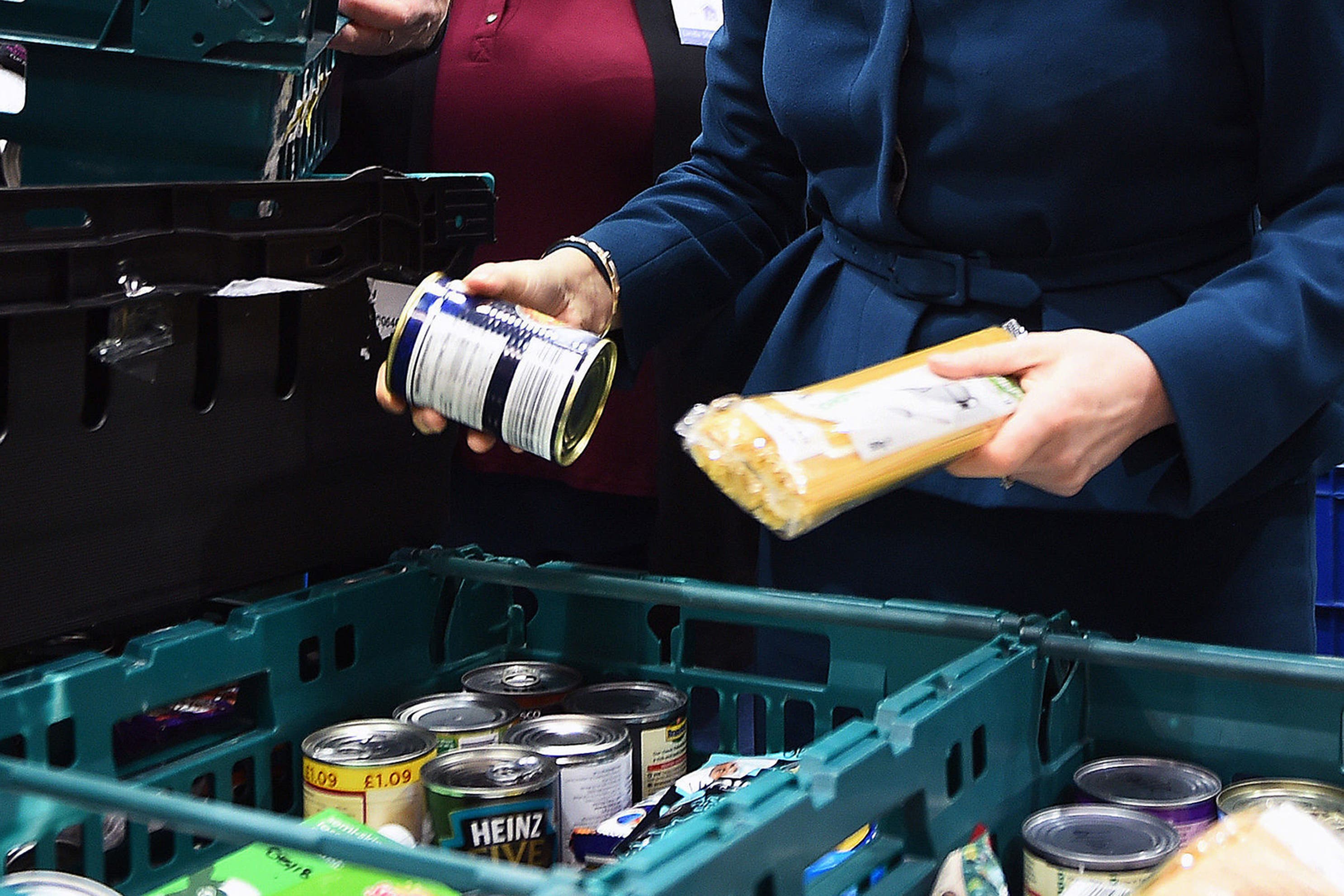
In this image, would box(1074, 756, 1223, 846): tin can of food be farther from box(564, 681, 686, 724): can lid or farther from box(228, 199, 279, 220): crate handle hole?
box(228, 199, 279, 220): crate handle hole

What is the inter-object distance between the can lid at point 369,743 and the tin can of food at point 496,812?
5 cm

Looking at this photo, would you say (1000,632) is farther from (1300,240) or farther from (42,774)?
(42,774)

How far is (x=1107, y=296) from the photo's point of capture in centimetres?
128

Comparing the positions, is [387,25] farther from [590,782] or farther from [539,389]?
[590,782]

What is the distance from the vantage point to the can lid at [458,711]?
1241 millimetres

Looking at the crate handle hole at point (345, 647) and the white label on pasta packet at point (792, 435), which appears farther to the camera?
the crate handle hole at point (345, 647)

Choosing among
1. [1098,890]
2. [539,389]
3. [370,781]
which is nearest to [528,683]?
[370,781]

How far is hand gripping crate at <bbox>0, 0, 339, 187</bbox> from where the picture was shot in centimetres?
118

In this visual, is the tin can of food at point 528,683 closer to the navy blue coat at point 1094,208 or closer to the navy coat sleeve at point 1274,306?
the navy blue coat at point 1094,208

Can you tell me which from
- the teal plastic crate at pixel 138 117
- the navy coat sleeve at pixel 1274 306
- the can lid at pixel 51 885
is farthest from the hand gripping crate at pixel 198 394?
the navy coat sleeve at pixel 1274 306

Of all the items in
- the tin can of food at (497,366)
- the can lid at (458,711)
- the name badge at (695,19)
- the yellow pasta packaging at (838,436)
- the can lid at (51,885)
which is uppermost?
the name badge at (695,19)

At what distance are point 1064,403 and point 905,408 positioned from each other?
0.13m

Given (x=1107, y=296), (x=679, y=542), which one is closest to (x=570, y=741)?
(x=1107, y=296)

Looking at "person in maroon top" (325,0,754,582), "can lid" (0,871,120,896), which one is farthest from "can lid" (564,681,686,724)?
"person in maroon top" (325,0,754,582)
